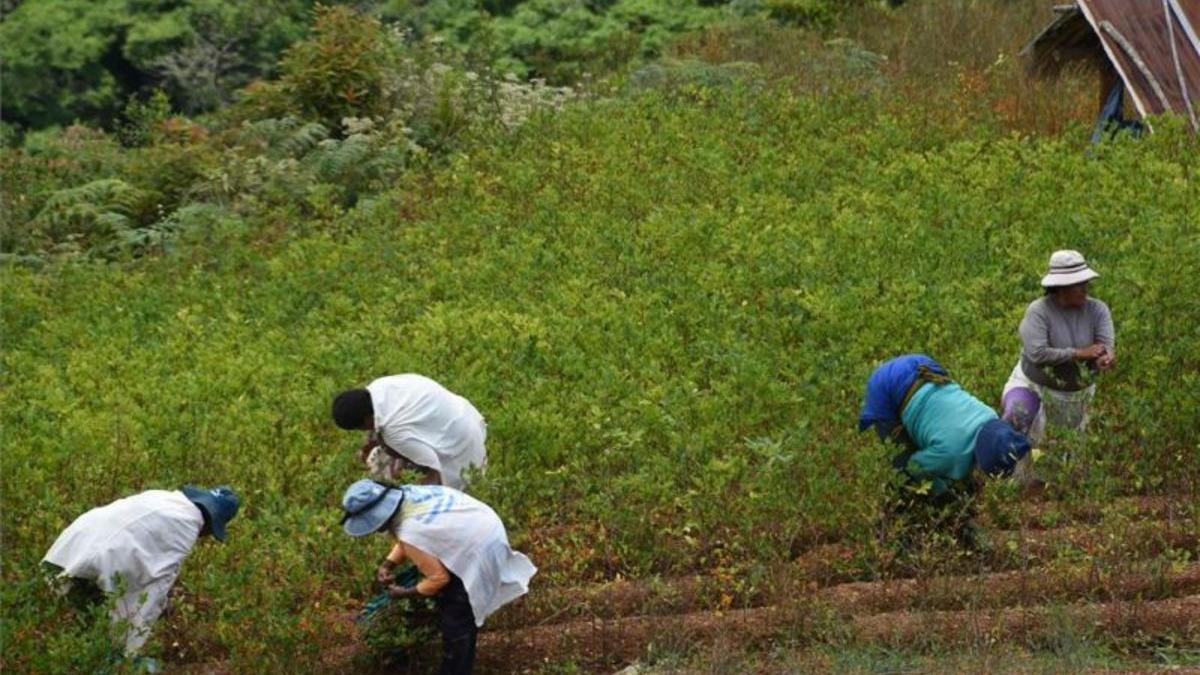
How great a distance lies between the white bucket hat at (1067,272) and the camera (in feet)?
33.9

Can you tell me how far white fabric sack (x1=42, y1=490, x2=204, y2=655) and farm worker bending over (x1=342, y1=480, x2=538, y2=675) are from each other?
3.16 feet

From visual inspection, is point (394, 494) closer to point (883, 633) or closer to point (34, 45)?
point (883, 633)

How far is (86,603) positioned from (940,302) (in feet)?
21.4

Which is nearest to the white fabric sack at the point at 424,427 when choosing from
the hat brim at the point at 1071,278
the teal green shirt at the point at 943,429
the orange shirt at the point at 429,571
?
the orange shirt at the point at 429,571

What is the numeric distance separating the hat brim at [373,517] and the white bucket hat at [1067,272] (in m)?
4.22

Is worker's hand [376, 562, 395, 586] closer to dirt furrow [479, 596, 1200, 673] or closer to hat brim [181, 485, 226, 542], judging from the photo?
dirt furrow [479, 596, 1200, 673]

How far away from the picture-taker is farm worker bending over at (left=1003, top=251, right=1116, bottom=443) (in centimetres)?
1035

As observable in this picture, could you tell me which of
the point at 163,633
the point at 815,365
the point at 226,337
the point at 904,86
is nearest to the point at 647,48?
the point at 904,86

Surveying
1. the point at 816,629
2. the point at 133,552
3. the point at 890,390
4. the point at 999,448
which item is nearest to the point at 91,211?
the point at 133,552

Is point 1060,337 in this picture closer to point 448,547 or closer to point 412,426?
point 412,426

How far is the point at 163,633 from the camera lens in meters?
9.23

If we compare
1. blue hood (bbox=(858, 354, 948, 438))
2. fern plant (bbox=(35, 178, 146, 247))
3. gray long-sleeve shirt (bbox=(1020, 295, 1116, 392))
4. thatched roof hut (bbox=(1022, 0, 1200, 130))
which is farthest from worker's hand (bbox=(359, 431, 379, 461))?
thatched roof hut (bbox=(1022, 0, 1200, 130))

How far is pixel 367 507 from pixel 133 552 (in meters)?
1.23

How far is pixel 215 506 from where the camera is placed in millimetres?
8938
